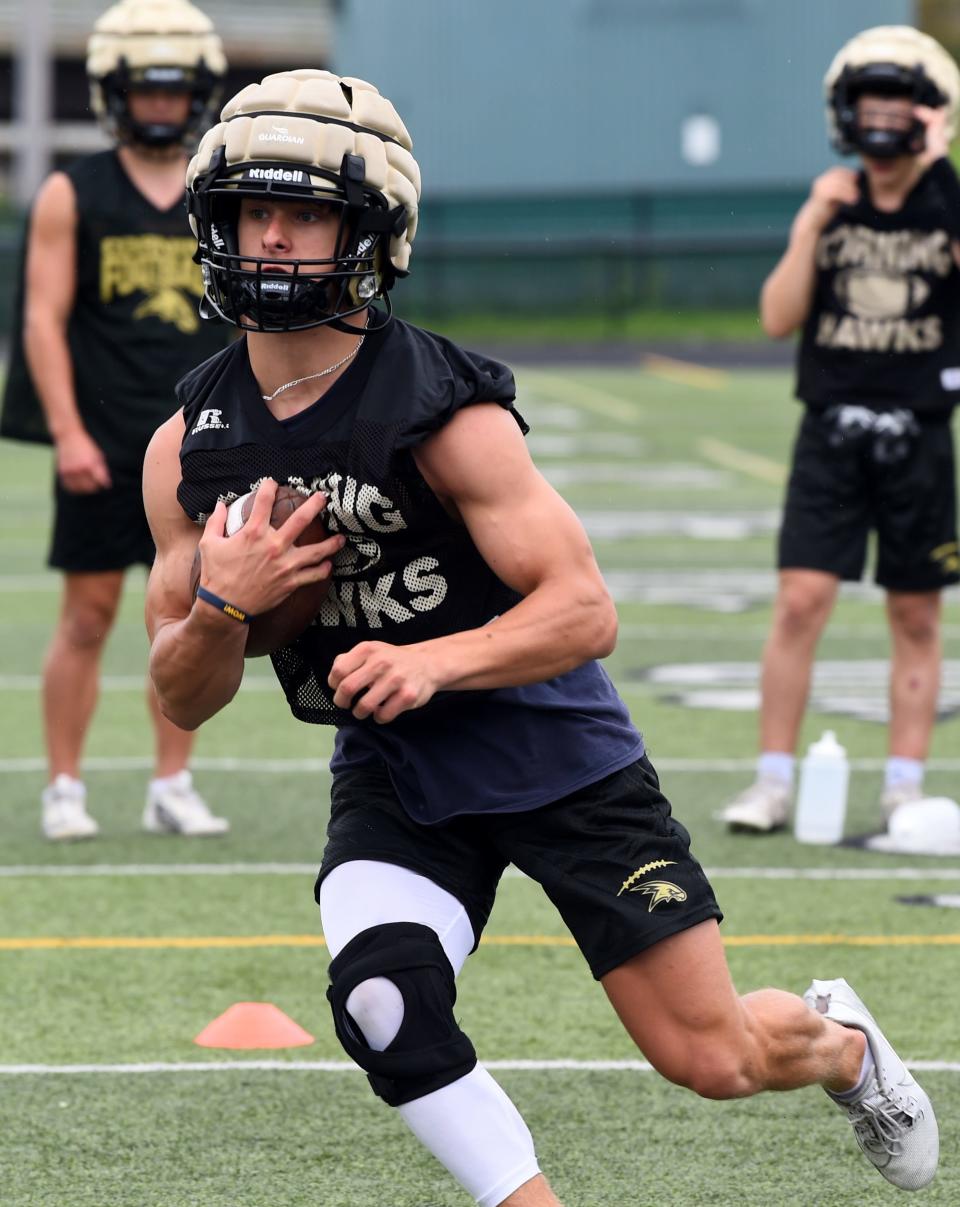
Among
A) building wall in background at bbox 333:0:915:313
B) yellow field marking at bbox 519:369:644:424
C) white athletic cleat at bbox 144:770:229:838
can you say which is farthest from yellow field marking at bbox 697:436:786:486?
building wall in background at bbox 333:0:915:313

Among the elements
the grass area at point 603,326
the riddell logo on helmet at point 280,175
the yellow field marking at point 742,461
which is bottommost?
the grass area at point 603,326

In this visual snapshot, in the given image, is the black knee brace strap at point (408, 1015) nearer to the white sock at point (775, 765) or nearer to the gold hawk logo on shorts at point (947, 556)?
the white sock at point (775, 765)

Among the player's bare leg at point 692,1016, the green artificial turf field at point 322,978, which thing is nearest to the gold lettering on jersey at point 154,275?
the green artificial turf field at point 322,978

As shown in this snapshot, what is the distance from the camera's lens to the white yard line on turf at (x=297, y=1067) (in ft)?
16.4

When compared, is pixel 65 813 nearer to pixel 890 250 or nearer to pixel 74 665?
pixel 74 665

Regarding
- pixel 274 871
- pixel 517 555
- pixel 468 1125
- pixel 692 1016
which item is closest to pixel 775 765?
pixel 274 871

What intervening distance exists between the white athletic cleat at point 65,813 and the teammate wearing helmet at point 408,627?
3264mm

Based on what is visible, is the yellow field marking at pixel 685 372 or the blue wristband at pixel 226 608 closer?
the blue wristband at pixel 226 608

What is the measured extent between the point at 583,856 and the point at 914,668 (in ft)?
11.7

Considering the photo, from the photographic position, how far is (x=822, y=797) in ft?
22.8

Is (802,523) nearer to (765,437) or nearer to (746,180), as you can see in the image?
(765,437)

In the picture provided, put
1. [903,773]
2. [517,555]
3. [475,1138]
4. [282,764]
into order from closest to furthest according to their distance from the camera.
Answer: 1. [475,1138]
2. [517,555]
3. [903,773]
4. [282,764]

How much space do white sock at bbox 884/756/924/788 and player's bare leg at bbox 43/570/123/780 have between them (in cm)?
245

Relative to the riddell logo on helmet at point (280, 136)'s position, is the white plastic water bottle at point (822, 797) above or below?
below
